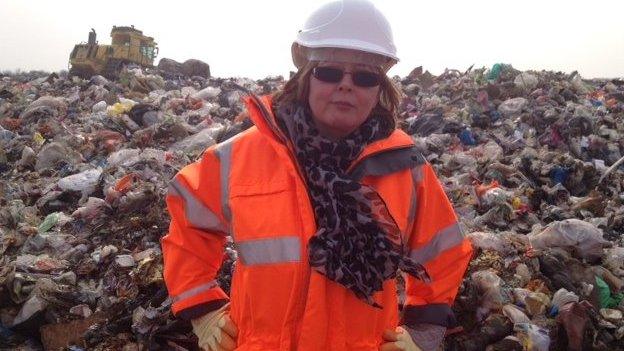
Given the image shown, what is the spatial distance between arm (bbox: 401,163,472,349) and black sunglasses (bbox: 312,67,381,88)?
339mm

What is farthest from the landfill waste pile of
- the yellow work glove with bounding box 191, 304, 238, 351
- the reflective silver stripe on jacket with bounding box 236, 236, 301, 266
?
the reflective silver stripe on jacket with bounding box 236, 236, 301, 266

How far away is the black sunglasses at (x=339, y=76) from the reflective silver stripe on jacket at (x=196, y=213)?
577 mm

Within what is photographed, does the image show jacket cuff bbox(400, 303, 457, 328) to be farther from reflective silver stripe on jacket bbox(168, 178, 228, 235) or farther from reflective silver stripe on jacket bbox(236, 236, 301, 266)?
reflective silver stripe on jacket bbox(168, 178, 228, 235)

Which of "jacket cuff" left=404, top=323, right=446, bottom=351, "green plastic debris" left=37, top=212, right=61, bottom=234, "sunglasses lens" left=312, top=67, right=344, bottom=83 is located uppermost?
"sunglasses lens" left=312, top=67, right=344, bottom=83

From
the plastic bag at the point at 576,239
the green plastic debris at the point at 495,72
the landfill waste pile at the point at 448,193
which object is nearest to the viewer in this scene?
the landfill waste pile at the point at 448,193

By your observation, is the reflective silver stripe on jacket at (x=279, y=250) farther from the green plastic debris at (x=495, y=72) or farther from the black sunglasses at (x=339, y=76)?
the green plastic debris at (x=495, y=72)

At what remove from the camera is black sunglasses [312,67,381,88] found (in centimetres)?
163

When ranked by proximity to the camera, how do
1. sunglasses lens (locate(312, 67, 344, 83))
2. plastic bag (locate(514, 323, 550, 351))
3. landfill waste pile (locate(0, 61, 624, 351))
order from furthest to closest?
landfill waste pile (locate(0, 61, 624, 351)) < plastic bag (locate(514, 323, 550, 351)) < sunglasses lens (locate(312, 67, 344, 83))

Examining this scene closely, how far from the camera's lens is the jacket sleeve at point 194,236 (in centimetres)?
169

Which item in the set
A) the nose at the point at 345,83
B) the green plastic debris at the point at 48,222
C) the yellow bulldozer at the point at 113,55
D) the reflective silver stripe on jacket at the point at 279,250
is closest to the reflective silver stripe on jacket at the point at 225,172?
the reflective silver stripe on jacket at the point at 279,250

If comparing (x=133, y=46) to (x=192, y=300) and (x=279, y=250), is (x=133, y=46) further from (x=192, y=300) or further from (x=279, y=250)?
(x=279, y=250)

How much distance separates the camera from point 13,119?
8.20 metres

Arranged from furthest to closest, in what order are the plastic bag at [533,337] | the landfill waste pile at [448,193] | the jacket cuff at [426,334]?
the landfill waste pile at [448,193] → the plastic bag at [533,337] → the jacket cuff at [426,334]

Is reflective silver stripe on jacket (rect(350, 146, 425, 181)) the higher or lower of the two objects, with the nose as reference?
lower
